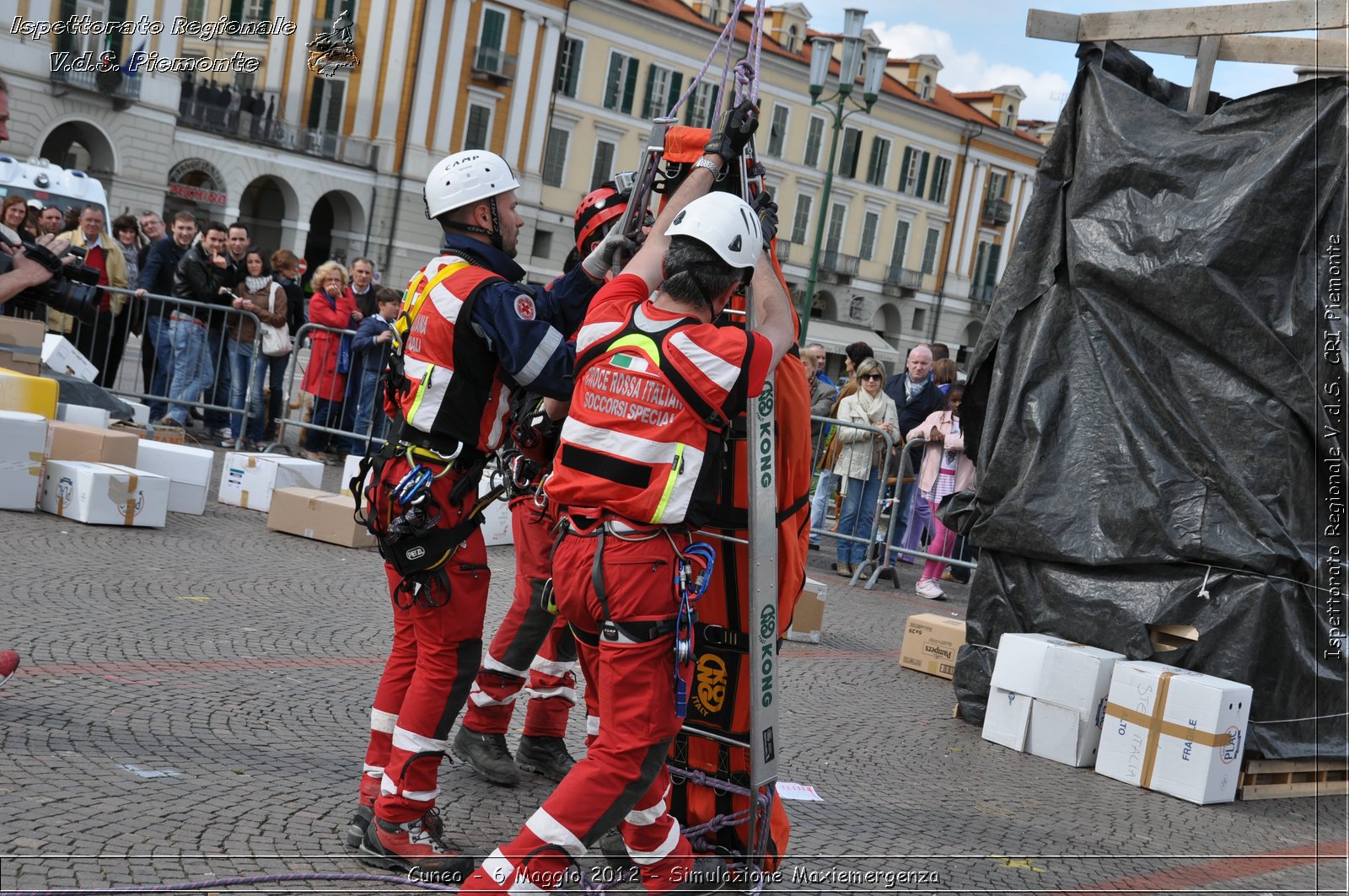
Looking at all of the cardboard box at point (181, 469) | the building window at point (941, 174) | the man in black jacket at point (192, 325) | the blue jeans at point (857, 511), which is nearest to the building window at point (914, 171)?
the building window at point (941, 174)

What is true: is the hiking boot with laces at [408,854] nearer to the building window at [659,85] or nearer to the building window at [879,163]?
the building window at [879,163]

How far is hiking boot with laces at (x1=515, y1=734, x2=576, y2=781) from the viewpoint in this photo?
5.30 metres

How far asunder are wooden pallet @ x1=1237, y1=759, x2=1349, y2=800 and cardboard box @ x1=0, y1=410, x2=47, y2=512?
284 inches

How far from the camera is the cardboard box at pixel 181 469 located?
31.6 feet

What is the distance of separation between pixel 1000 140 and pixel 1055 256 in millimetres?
935

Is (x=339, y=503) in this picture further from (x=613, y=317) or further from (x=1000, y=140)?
(x=613, y=317)

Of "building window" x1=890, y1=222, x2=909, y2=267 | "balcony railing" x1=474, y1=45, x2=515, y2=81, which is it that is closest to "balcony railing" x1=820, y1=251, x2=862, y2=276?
"building window" x1=890, y1=222, x2=909, y2=267

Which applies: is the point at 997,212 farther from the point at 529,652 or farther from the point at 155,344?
the point at 155,344

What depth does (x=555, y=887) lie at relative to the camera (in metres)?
3.55

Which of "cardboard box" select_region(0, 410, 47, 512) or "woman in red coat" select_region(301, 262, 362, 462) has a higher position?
"woman in red coat" select_region(301, 262, 362, 462)

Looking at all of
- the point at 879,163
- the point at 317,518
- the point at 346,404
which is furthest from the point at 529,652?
the point at 346,404

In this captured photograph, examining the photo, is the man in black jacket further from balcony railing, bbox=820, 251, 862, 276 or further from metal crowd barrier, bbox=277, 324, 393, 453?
balcony railing, bbox=820, 251, 862, 276

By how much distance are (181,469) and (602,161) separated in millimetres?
45227

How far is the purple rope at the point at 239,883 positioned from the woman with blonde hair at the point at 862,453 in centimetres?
841
